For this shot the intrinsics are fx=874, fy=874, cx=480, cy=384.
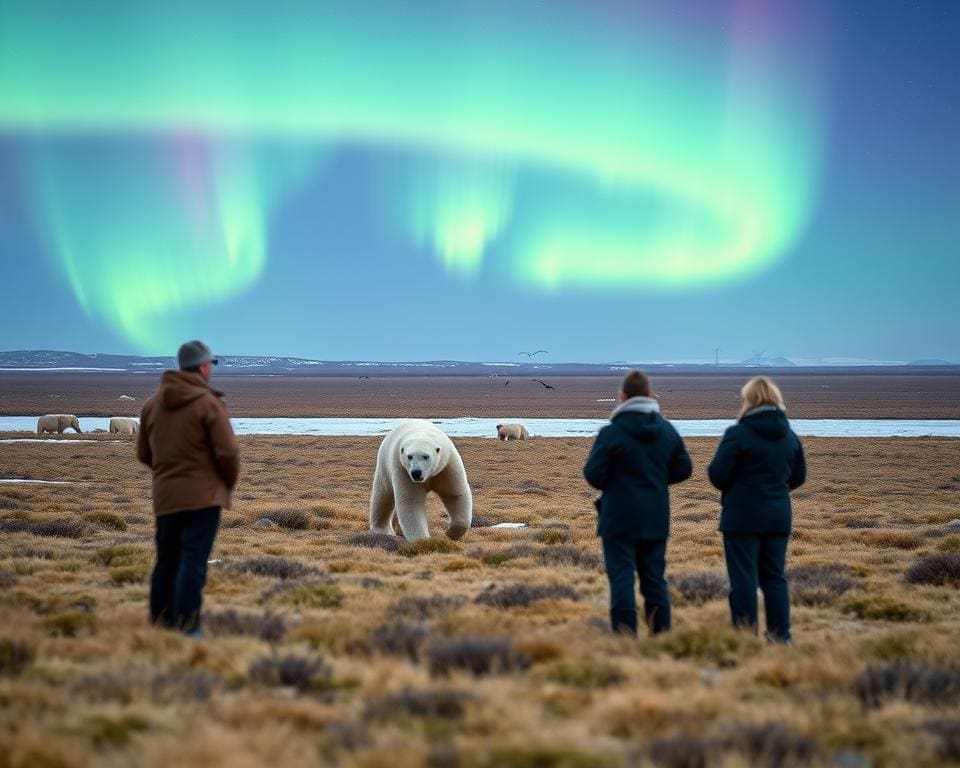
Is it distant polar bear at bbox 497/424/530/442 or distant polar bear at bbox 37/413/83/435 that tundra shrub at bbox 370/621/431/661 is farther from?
distant polar bear at bbox 37/413/83/435

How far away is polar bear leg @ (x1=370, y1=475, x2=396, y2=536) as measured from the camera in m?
13.6

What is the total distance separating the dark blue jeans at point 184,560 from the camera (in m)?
6.37

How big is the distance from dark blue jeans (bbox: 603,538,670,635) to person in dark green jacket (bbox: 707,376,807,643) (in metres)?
0.55

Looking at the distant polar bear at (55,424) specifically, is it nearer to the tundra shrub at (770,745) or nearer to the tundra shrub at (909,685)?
the tundra shrub at (909,685)

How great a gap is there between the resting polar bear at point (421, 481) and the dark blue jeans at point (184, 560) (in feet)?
19.2


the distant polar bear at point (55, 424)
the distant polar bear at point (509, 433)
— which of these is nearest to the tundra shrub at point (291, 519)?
the distant polar bear at point (509, 433)

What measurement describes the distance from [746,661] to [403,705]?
258 cm

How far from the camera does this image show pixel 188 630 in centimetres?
627

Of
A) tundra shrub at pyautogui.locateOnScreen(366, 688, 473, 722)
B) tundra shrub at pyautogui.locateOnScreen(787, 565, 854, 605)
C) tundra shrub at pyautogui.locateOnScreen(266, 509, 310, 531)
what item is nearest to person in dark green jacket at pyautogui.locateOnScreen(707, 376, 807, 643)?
tundra shrub at pyautogui.locateOnScreen(787, 565, 854, 605)

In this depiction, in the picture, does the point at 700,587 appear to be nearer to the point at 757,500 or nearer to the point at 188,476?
the point at 757,500

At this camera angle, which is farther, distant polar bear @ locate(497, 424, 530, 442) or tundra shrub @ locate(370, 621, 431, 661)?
distant polar bear @ locate(497, 424, 530, 442)

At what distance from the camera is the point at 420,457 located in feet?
40.3

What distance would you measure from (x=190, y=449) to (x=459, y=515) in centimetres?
713

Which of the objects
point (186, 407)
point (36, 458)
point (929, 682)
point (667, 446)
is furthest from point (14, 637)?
point (36, 458)
